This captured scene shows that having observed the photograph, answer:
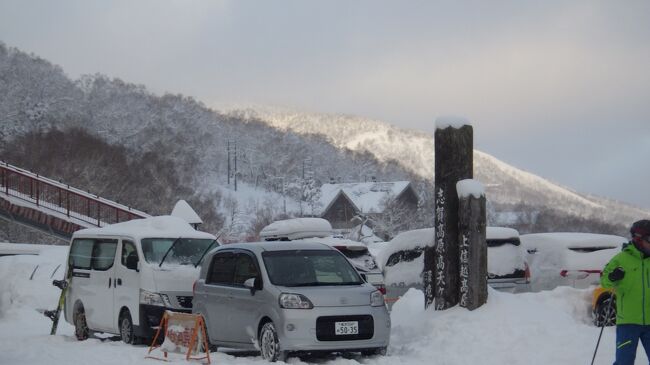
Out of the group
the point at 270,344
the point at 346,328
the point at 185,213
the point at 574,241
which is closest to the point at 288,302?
the point at 270,344

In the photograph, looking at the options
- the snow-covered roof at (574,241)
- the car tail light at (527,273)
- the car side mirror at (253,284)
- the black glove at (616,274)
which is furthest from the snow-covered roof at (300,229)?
the black glove at (616,274)

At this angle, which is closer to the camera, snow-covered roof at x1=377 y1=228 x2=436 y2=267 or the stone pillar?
the stone pillar

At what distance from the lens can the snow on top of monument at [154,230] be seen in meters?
15.6

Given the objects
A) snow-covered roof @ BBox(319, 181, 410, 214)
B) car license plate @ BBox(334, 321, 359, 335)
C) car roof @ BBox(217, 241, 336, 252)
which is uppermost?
snow-covered roof @ BBox(319, 181, 410, 214)

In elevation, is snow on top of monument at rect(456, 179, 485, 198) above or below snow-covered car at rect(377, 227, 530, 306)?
above

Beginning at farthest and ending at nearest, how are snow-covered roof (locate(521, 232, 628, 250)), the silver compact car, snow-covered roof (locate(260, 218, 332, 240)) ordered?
snow-covered roof (locate(260, 218, 332, 240)) < snow-covered roof (locate(521, 232, 628, 250)) < the silver compact car

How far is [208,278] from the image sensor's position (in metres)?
13.6

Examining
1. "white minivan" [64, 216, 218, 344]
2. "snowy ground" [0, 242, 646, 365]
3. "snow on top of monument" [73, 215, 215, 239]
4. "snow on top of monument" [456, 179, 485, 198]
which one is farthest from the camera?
"snow on top of monument" [73, 215, 215, 239]

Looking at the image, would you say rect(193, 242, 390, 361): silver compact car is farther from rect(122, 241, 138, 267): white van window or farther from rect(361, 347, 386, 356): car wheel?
rect(122, 241, 138, 267): white van window

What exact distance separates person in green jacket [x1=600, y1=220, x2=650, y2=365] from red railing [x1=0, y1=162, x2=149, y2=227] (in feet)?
93.1

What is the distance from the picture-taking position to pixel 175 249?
15469mm

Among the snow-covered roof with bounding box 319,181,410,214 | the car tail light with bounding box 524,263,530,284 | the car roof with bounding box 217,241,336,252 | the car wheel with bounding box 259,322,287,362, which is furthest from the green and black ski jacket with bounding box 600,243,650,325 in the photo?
Answer: the snow-covered roof with bounding box 319,181,410,214

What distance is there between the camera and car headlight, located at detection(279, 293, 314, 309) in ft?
38.2

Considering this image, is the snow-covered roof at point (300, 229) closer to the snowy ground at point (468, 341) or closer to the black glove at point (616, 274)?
the snowy ground at point (468, 341)
